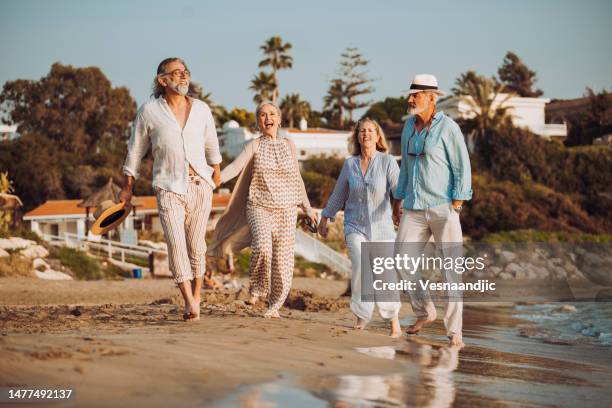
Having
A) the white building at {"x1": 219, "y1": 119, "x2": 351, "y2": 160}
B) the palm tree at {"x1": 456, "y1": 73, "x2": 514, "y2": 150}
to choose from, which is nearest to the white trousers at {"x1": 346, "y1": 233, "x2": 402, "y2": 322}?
the palm tree at {"x1": 456, "y1": 73, "x2": 514, "y2": 150}

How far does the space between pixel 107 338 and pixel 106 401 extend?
5.92ft

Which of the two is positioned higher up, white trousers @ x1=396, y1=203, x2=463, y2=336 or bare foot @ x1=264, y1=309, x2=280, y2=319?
white trousers @ x1=396, y1=203, x2=463, y2=336

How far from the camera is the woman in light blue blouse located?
7.95 metres

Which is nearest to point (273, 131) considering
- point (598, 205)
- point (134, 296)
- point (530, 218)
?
point (134, 296)

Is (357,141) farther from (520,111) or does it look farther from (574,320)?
(520,111)

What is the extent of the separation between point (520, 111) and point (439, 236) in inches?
2011

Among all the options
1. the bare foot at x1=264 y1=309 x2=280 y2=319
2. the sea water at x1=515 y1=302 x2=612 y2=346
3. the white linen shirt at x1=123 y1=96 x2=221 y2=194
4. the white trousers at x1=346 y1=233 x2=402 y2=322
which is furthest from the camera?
the sea water at x1=515 y1=302 x2=612 y2=346

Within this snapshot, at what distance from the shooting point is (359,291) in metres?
7.97

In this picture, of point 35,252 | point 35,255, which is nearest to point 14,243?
point 35,252

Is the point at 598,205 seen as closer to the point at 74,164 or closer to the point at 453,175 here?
the point at 74,164

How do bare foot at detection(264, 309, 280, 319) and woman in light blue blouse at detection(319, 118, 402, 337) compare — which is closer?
woman in light blue blouse at detection(319, 118, 402, 337)

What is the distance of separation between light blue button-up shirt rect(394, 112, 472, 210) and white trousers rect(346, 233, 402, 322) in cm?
85

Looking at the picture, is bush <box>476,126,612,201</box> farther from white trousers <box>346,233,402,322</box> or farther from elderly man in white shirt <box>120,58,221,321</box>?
elderly man in white shirt <box>120,58,221,321</box>

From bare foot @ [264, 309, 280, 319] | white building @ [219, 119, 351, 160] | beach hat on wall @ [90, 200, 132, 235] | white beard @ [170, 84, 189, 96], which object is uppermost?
white building @ [219, 119, 351, 160]
